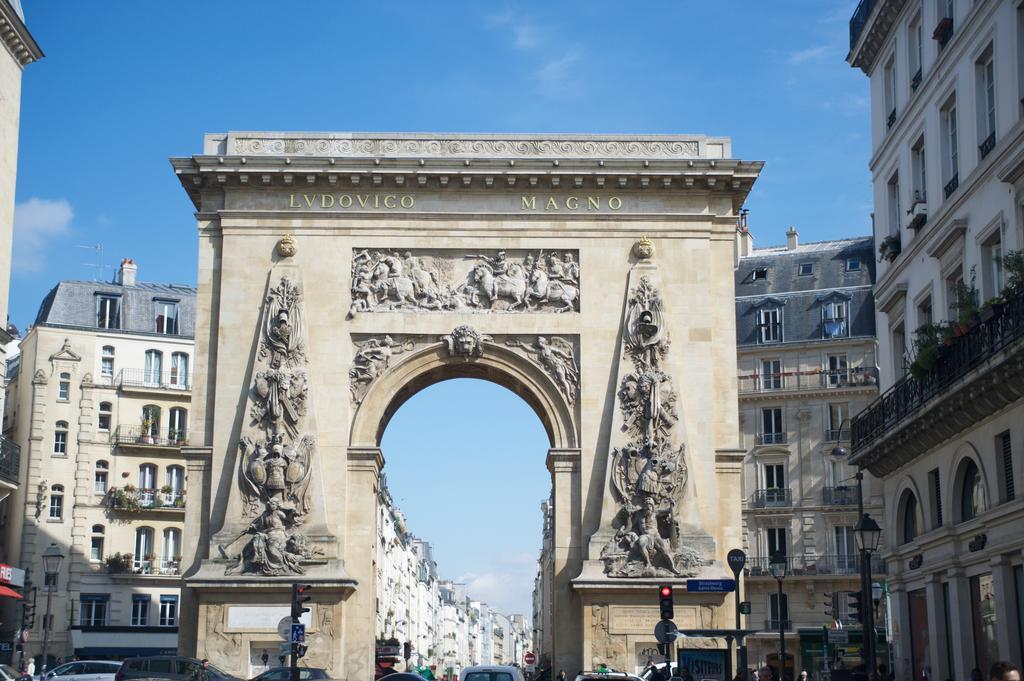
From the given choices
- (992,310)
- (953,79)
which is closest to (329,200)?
(953,79)

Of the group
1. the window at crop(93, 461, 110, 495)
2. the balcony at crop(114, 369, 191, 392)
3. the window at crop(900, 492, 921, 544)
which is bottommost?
the window at crop(900, 492, 921, 544)

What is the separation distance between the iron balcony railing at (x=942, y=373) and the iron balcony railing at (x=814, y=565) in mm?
20070

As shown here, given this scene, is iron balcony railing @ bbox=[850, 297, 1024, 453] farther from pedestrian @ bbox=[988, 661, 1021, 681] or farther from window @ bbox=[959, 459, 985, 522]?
pedestrian @ bbox=[988, 661, 1021, 681]

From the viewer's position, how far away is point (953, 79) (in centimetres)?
2791

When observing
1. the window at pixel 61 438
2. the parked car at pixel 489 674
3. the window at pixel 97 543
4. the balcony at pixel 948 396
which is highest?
the window at pixel 61 438

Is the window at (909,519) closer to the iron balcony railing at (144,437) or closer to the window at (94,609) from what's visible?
the iron balcony railing at (144,437)

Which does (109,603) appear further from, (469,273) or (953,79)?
(953,79)

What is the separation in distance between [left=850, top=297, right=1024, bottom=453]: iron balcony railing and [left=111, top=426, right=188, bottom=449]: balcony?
28.6 meters

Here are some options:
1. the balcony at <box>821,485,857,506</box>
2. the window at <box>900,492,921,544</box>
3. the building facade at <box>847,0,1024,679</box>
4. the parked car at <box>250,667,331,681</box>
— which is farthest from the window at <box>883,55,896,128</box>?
the balcony at <box>821,485,857,506</box>

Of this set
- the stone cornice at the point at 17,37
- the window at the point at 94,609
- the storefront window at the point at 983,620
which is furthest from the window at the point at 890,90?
the window at the point at 94,609

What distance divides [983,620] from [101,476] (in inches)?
1405

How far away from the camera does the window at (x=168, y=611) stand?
5288cm

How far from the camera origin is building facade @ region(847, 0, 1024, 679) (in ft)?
78.9

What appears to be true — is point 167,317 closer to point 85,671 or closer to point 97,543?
point 97,543
